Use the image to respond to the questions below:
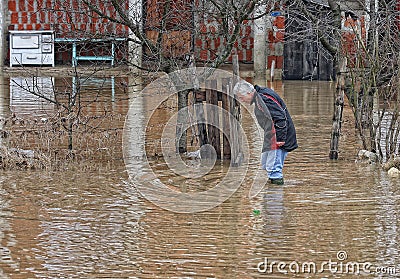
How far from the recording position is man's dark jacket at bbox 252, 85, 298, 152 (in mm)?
9758

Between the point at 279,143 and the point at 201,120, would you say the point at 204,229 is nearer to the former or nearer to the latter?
the point at 279,143

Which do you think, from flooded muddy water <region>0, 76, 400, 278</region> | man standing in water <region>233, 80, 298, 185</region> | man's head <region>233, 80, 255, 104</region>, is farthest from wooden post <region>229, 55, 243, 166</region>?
man standing in water <region>233, 80, 298, 185</region>

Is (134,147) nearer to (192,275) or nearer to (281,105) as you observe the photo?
(281,105)

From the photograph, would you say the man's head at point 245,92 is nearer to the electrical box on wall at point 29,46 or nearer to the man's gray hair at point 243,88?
the man's gray hair at point 243,88

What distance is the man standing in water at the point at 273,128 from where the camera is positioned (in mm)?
9758

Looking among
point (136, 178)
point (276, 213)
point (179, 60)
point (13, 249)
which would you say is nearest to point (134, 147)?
point (179, 60)

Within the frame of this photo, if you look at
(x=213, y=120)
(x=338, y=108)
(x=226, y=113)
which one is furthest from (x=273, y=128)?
(x=338, y=108)

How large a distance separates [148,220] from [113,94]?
13929 mm

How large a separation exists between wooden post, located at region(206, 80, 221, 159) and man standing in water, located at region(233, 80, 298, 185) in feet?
4.23

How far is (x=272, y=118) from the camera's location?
9.76 metres

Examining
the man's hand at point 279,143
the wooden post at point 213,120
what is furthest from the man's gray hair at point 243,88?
the wooden post at point 213,120

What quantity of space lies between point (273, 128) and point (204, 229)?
247 cm

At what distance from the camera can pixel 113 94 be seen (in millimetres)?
21719

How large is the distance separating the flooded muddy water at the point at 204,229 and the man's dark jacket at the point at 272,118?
1.68 ft
